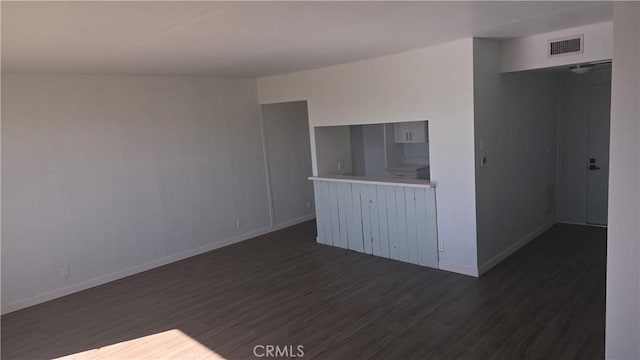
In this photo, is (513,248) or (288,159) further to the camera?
(288,159)

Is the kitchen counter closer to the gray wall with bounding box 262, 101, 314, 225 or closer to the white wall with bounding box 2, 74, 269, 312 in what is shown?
the gray wall with bounding box 262, 101, 314, 225

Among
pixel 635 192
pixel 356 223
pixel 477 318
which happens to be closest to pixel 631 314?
pixel 635 192

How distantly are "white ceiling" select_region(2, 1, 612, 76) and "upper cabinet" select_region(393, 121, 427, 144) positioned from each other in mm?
2122

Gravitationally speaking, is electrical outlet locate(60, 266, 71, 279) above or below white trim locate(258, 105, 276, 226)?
below

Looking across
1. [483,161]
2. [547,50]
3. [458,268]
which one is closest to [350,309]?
[458,268]

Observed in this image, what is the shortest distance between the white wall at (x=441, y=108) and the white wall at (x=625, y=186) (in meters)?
2.42

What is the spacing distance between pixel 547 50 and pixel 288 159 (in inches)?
165

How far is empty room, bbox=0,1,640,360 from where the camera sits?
9.71ft

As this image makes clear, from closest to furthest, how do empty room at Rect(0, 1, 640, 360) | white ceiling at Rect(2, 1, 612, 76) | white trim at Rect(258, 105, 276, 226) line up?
white ceiling at Rect(2, 1, 612, 76), empty room at Rect(0, 1, 640, 360), white trim at Rect(258, 105, 276, 226)

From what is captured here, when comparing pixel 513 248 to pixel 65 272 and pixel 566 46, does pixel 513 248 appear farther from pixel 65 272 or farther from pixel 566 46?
pixel 65 272

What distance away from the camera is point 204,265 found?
18.0 feet

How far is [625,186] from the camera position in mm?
1867

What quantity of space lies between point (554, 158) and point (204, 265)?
5.20 metres

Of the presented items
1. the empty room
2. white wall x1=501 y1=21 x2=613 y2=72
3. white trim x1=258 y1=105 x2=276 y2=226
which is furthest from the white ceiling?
white trim x1=258 y1=105 x2=276 y2=226
